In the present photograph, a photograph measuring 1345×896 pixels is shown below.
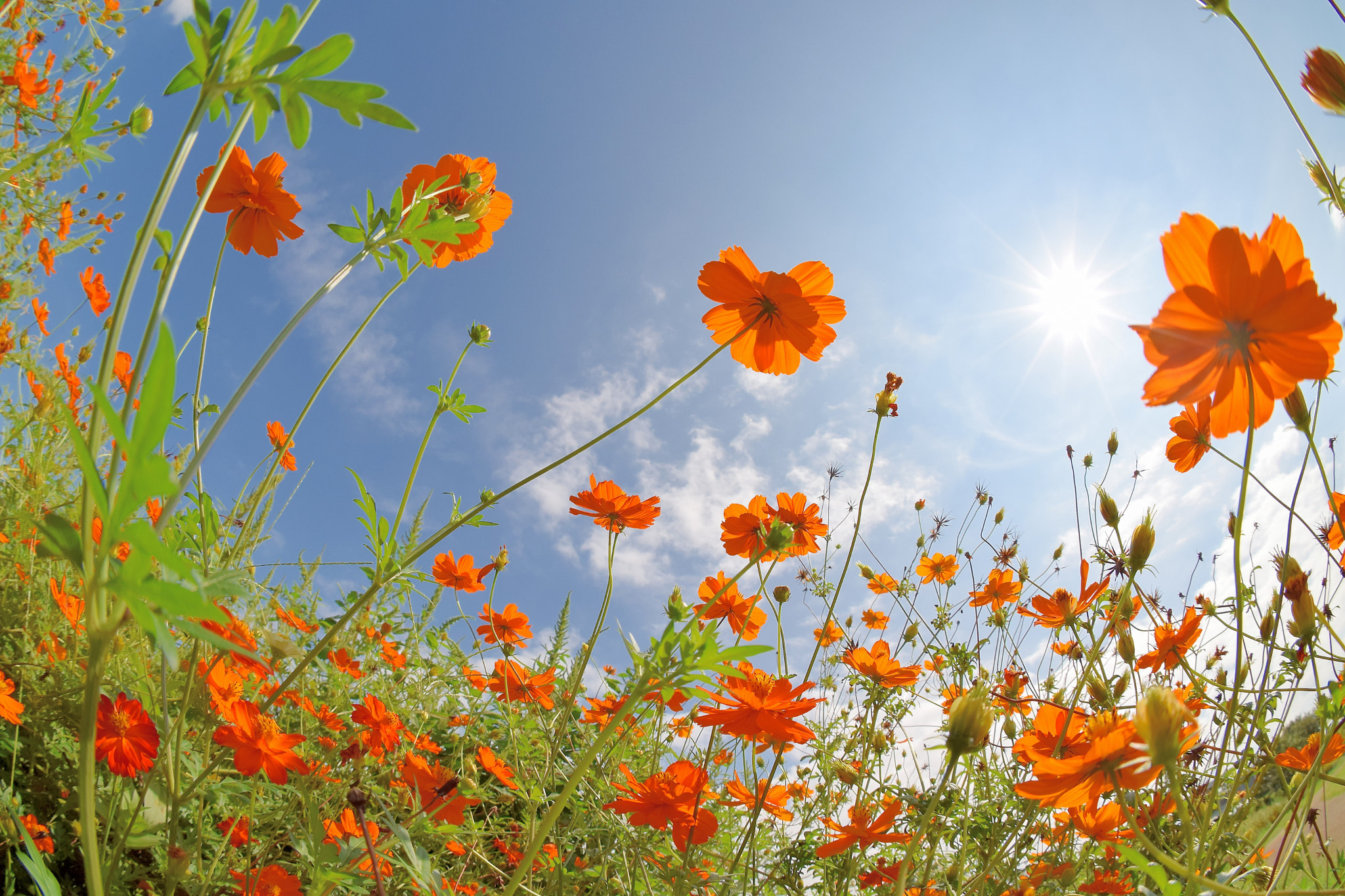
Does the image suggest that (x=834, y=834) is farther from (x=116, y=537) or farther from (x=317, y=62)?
(x=317, y=62)

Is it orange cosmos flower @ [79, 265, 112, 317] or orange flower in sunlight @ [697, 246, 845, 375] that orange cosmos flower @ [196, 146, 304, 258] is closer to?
orange flower in sunlight @ [697, 246, 845, 375]

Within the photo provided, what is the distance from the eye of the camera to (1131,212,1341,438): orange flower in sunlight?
0.59 m

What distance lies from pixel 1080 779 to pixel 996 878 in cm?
83

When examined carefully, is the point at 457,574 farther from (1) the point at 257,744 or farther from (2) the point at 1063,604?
(2) the point at 1063,604

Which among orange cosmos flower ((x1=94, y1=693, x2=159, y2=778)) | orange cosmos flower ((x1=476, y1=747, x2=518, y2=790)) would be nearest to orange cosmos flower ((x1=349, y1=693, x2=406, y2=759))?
orange cosmos flower ((x1=476, y1=747, x2=518, y2=790))

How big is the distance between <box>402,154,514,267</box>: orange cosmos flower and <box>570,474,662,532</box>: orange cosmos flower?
24.9 inches

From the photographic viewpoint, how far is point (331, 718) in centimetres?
155

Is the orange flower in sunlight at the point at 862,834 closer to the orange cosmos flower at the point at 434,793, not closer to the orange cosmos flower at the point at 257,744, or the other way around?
the orange cosmos flower at the point at 434,793

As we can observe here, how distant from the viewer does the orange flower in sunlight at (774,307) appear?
1024mm

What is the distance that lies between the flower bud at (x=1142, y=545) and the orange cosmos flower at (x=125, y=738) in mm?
1461

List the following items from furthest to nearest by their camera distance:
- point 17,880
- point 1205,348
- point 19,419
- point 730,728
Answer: point 19,419 < point 17,880 < point 730,728 < point 1205,348

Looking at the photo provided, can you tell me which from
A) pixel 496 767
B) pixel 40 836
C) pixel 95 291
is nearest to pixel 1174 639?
pixel 496 767

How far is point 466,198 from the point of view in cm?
85

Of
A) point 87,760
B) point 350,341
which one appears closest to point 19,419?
point 350,341
